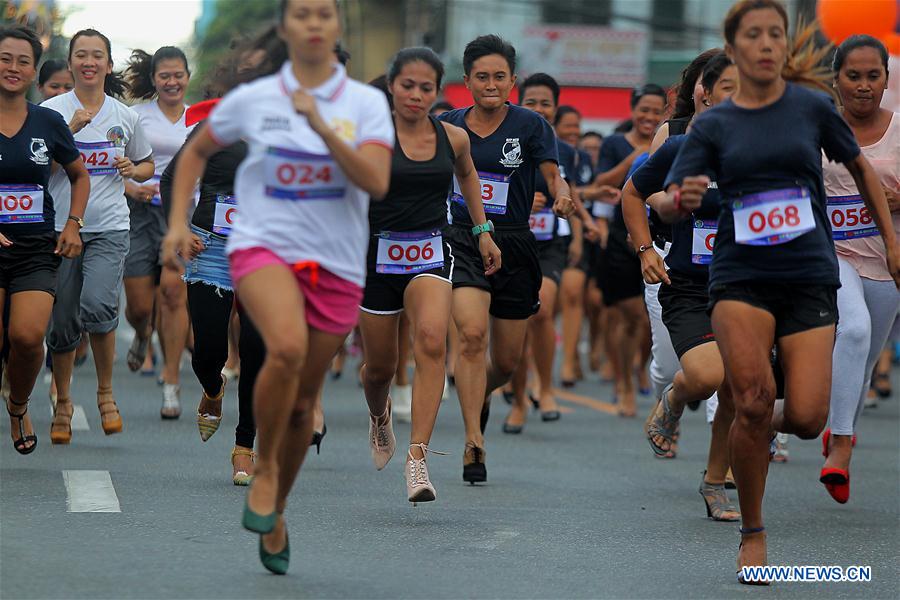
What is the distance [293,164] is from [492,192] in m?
3.84

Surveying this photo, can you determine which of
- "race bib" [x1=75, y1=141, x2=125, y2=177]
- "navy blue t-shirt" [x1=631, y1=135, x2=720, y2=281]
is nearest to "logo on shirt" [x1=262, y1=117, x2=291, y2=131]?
"navy blue t-shirt" [x1=631, y1=135, x2=720, y2=281]

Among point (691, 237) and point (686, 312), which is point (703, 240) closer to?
point (691, 237)

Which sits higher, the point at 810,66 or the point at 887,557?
the point at 810,66

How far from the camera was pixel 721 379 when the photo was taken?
8344 mm

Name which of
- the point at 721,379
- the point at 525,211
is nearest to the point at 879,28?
the point at 525,211

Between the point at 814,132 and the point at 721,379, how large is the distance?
219 cm

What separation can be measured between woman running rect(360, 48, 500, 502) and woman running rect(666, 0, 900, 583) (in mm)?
1915

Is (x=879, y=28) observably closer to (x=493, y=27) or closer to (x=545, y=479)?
(x=545, y=479)

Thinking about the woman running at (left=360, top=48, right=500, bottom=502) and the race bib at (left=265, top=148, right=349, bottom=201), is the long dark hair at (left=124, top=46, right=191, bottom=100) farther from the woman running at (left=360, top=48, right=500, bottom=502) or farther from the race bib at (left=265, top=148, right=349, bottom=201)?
the race bib at (left=265, top=148, right=349, bottom=201)

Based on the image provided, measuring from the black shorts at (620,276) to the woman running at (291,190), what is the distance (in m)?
8.04

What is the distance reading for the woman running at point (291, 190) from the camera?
19.1 feet

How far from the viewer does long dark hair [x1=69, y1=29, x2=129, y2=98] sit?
10.5m

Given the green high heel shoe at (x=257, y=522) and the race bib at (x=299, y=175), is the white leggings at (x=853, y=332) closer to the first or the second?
the race bib at (x=299, y=175)

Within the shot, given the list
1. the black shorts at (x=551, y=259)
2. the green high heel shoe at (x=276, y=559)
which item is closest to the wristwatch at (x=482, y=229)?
the green high heel shoe at (x=276, y=559)
